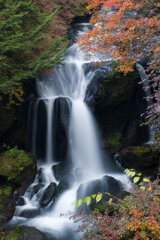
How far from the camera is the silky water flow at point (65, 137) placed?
26.4 ft

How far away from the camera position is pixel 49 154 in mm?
9688

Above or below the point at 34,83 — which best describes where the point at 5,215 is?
below

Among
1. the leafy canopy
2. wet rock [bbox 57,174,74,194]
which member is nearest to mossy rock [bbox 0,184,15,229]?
wet rock [bbox 57,174,74,194]

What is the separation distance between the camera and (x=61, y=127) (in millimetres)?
9750

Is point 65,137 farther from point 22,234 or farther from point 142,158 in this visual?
point 22,234

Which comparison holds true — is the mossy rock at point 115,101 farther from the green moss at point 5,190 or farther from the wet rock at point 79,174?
the green moss at point 5,190

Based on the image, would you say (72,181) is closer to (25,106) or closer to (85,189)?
(85,189)

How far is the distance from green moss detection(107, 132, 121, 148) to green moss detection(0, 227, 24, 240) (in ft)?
22.1

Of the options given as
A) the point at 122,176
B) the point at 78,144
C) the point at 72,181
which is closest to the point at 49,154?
the point at 78,144

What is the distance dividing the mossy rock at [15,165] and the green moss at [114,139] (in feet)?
15.5

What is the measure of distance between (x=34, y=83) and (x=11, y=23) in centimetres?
385

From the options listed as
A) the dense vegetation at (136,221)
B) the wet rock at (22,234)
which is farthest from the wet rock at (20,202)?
the dense vegetation at (136,221)

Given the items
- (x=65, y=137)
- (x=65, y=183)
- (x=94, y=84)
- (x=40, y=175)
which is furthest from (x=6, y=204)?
(x=94, y=84)

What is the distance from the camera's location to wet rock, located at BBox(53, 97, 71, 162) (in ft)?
31.5
